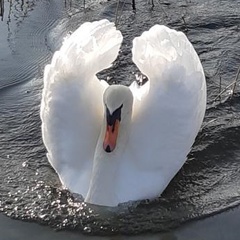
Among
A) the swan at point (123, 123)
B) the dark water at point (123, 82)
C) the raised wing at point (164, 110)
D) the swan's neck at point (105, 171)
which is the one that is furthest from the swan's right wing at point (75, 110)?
the raised wing at point (164, 110)

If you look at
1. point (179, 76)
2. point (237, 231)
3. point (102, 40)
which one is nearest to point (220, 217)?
point (237, 231)

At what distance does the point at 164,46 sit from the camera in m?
7.02

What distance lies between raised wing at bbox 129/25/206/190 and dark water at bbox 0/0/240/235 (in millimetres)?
385

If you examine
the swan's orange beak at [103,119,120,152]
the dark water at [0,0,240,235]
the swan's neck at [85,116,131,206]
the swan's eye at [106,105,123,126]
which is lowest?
the dark water at [0,0,240,235]

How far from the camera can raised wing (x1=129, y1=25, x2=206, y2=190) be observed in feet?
22.3

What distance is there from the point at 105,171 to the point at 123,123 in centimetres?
43

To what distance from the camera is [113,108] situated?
654 centimetres

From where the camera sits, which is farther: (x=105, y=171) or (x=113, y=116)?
(x=105, y=171)

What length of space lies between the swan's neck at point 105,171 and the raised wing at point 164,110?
0.39 ft

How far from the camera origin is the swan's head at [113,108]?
6.52 metres

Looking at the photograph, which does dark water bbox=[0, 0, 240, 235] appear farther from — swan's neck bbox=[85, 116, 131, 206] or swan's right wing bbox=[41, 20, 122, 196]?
swan's right wing bbox=[41, 20, 122, 196]

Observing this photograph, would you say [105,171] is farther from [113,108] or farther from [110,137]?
[113,108]

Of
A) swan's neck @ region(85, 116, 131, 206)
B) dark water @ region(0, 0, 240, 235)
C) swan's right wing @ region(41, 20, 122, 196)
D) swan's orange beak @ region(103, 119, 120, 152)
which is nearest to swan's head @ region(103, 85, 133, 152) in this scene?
swan's orange beak @ region(103, 119, 120, 152)

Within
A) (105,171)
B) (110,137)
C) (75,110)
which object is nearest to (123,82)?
(75,110)
